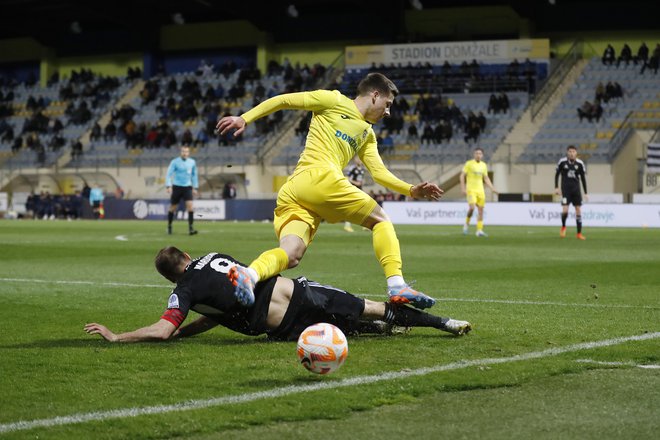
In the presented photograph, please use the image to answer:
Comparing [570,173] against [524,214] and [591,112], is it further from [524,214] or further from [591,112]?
[591,112]

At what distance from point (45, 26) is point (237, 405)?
6221 cm

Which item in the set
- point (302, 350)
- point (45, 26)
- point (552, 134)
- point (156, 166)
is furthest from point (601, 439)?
point (45, 26)

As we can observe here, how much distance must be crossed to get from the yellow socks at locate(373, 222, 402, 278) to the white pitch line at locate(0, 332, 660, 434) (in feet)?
4.96

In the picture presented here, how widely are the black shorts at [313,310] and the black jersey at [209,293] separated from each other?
0.22 metres

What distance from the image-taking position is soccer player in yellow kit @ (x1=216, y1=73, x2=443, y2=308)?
7.69m

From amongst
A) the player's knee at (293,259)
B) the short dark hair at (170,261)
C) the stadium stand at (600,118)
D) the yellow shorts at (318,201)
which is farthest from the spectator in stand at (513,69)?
the short dark hair at (170,261)

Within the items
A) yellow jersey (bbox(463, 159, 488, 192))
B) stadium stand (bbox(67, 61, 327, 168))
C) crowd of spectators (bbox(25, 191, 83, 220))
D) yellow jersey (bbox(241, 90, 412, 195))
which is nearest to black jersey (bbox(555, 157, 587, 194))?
yellow jersey (bbox(463, 159, 488, 192))

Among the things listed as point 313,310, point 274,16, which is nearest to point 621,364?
point 313,310

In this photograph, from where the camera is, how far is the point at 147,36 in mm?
60281

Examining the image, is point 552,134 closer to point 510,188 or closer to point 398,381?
point 510,188

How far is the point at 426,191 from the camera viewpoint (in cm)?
832

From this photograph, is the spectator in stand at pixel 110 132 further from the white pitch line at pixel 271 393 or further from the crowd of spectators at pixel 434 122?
the white pitch line at pixel 271 393

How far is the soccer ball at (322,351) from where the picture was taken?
563 cm

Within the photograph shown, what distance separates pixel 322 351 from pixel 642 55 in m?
44.6
